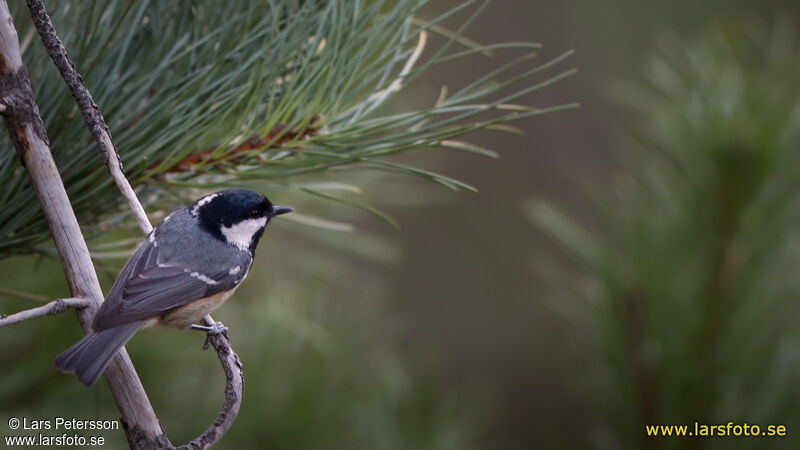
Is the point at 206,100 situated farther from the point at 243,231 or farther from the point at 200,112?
the point at 243,231

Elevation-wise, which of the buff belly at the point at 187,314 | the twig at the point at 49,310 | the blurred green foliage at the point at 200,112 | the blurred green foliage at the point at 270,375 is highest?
the blurred green foliage at the point at 200,112

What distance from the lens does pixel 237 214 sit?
879 millimetres

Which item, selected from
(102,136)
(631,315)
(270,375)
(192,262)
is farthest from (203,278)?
(631,315)

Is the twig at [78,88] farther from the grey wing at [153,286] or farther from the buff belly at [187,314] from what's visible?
the buff belly at [187,314]

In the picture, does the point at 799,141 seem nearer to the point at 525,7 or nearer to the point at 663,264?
the point at 663,264

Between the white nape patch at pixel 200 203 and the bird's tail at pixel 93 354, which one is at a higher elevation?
the white nape patch at pixel 200 203

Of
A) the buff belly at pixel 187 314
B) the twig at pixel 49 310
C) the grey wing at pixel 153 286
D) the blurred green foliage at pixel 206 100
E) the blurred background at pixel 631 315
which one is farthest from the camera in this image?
the blurred background at pixel 631 315

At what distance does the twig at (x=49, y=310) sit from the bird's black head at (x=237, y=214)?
13.7 inches

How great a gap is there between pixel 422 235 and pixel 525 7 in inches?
31.6

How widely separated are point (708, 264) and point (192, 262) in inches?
25.3

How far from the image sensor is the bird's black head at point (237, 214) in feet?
2.81
